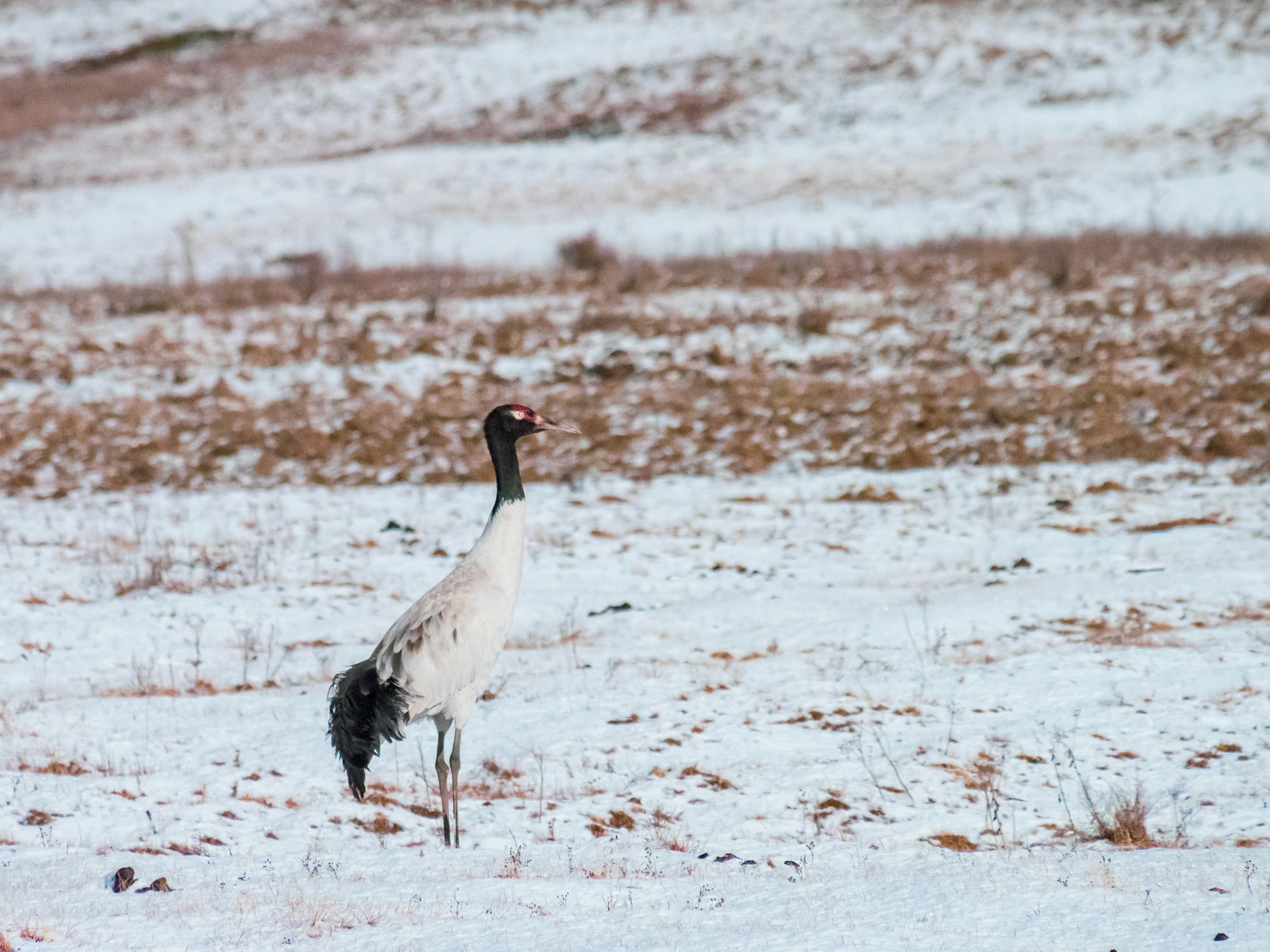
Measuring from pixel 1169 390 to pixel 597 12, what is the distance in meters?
33.7

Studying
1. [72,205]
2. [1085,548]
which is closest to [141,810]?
[1085,548]

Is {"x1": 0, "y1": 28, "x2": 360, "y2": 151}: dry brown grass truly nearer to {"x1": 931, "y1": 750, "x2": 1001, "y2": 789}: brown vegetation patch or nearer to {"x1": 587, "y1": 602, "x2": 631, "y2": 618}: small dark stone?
{"x1": 587, "y1": 602, "x2": 631, "y2": 618}: small dark stone

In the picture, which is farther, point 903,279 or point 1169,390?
point 903,279

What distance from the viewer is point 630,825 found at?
612 centimetres

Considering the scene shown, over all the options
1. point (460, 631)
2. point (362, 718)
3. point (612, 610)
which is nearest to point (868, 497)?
point (612, 610)

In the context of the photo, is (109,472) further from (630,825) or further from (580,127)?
(580,127)

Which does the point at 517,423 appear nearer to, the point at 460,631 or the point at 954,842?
the point at 460,631

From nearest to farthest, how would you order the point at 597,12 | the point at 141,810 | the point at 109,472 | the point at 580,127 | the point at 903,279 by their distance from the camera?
the point at 141,810, the point at 109,472, the point at 903,279, the point at 580,127, the point at 597,12

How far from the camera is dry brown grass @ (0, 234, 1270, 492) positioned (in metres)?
14.1

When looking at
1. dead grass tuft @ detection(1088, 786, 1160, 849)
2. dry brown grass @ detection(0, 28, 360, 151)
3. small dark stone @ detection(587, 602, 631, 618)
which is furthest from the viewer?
dry brown grass @ detection(0, 28, 360, 151)

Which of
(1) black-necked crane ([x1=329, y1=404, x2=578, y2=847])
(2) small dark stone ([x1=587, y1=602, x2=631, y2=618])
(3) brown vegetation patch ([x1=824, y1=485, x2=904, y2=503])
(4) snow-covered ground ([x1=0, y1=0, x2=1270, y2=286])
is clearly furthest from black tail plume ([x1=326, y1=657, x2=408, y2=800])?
(4) snow-covered ground ([x1=0, y1=0, x2=1270, y2=286])

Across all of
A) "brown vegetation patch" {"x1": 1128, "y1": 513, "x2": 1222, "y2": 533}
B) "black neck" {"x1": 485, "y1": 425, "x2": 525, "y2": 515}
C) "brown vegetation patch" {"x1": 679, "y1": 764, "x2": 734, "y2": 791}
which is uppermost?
"black neck" {"x1": 485, "y1": 425, "x2": 525, "y2": 515}

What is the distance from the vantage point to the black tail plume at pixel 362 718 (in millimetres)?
5645

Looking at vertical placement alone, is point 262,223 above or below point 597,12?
below
